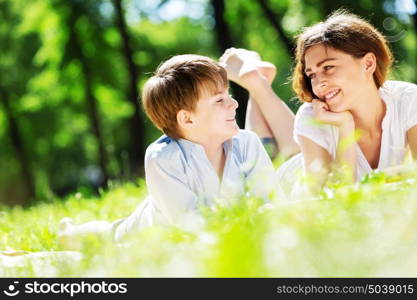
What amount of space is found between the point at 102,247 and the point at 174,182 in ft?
3.45

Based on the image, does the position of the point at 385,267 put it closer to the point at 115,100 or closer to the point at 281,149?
the point at 281,149

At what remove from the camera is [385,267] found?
1577mm

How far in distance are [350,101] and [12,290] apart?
2.41m

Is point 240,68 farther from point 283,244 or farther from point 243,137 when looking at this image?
point 283,244

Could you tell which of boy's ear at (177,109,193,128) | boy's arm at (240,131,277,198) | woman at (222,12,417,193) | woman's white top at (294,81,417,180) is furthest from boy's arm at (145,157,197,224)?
woman's white top at (294,81,417,180)

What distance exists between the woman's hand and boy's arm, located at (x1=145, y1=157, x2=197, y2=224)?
0.90 meters

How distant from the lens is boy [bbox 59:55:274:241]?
3309mm

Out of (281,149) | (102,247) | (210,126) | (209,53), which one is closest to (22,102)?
(209,53)

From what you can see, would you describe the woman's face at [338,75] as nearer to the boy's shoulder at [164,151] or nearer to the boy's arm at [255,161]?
the boy's arm at [255,161]

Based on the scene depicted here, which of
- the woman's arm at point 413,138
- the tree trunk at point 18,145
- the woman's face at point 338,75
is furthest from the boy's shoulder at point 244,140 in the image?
the tree trunk at point 18,145

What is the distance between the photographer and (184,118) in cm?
350

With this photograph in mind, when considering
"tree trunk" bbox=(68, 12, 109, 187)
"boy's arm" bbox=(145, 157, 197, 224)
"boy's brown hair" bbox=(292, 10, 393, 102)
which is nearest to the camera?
"boy's arm" bbox=(145, 157, 197, 224)

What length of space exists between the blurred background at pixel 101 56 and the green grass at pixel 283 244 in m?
7.88

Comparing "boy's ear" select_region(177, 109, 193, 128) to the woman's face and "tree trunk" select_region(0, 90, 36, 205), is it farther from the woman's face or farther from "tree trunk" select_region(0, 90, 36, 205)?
"tree trunk" select_region(0, 90, 36, 205)
